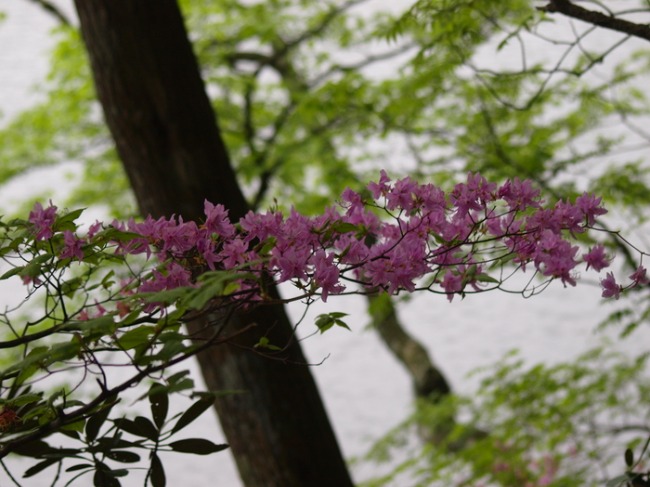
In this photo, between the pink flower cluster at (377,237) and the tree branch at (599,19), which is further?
the tree branch at (599,19)

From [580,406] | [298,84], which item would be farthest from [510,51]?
[580,406]

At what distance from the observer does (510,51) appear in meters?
8.70

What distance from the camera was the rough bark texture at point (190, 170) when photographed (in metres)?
1.59

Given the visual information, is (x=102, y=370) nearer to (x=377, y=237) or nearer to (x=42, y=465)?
(x=42, y=465)

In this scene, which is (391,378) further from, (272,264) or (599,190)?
(272,264)

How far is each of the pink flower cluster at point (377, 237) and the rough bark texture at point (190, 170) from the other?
844 millimetres

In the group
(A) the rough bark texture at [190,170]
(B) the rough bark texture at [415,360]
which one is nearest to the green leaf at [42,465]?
(A) the rough bark texture at [190,170]

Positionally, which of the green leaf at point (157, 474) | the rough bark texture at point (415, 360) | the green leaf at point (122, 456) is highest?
the rough bark texture at point (415, 360)

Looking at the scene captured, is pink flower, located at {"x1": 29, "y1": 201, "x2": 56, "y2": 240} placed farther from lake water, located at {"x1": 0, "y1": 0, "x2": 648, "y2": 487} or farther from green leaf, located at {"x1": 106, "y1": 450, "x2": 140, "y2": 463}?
lake water, located at {"x1": 0, "y1": 0, "x2": 648, "y2": 487}

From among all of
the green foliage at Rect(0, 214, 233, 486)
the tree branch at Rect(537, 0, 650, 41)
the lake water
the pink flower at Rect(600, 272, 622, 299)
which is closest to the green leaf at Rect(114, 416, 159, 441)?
the green foliage at Rect(0, 214, 233, 486)

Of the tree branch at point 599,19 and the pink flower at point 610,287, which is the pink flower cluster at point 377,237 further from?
the tree branch at point 599,19

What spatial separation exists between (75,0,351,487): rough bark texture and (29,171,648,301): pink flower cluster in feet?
2.77

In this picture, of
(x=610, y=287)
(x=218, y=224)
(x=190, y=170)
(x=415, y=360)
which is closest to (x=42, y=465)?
(x=218, y=224)

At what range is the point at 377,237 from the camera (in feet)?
2.56
